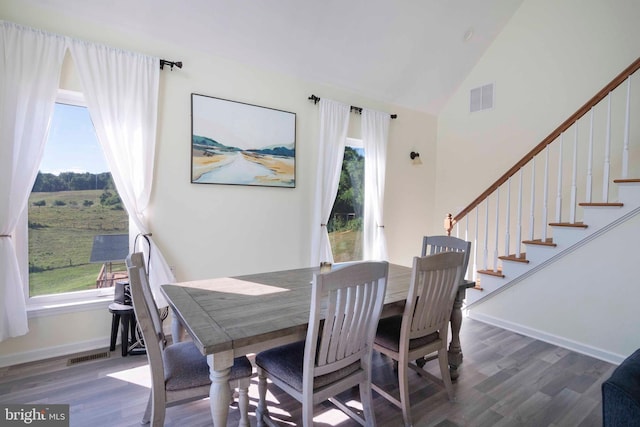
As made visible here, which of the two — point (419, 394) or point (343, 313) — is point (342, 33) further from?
point (419, 394)

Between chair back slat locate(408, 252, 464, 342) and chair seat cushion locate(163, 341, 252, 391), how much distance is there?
3.14 ft

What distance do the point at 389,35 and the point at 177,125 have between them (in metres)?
2.53

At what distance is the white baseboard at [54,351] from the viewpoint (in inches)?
98.3

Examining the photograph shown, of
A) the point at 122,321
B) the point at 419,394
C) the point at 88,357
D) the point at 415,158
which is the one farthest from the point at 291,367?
the point at 415,158

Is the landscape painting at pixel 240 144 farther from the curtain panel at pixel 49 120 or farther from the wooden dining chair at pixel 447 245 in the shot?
the wooden dining chair at pixel 447 245

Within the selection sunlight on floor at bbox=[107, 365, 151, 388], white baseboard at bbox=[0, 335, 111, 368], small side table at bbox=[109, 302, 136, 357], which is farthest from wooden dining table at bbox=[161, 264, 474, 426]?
white baseboard at bbox=[0, 335, 111, 368]

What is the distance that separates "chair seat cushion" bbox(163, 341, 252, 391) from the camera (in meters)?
1.54

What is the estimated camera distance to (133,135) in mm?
2811

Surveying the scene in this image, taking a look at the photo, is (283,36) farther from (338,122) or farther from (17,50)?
(17,50)

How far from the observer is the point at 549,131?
403 centimetres

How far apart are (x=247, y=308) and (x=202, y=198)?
5.95 ft

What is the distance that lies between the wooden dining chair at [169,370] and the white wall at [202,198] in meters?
1.41

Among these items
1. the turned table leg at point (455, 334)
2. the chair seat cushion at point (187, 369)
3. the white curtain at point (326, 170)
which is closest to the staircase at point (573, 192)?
the turned table leg at point (455, 334)

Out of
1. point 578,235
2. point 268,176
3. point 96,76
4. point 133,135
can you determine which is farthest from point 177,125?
point 578,235
